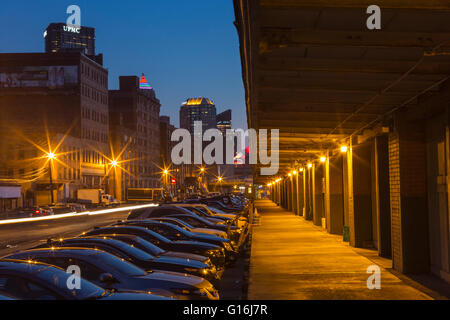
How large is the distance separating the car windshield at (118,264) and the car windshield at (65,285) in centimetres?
124

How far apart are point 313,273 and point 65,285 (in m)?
8.82

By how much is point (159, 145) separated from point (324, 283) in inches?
5595

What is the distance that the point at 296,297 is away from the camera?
1128cm

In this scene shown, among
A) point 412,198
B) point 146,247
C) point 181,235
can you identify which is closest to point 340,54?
point 146,247

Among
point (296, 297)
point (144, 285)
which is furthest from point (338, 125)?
point (144, 285)

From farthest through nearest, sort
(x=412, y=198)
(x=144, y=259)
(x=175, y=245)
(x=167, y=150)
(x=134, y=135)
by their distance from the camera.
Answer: (x=167, y=150) < (x=134, y=135) < (x=412, y=198) < (x=175, y=245) < (x=144, y=259)

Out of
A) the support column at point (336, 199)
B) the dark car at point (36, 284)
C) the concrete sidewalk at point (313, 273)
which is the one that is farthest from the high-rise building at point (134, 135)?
the dark car at point (36, 284)

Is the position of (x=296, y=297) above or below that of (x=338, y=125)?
below

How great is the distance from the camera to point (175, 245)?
13.5 metres

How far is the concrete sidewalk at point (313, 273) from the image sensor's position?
11.5 meters

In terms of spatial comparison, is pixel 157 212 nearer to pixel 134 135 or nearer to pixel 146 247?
pixel 146 247

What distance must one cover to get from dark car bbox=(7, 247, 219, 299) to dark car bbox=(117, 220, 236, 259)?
612 cm
